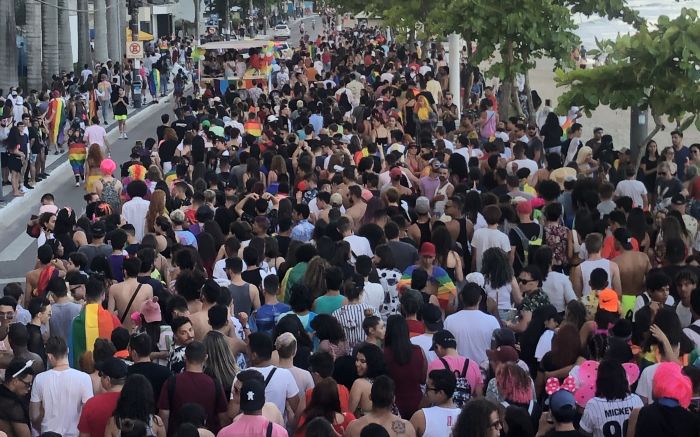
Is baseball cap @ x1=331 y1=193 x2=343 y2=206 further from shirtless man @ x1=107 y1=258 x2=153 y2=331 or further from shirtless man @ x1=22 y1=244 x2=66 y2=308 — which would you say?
shirtless man @ x1=107 y1=258 x2=153 y2=331

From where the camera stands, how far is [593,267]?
40.6 ft

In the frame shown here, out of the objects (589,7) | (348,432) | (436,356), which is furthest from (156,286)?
(589,7)

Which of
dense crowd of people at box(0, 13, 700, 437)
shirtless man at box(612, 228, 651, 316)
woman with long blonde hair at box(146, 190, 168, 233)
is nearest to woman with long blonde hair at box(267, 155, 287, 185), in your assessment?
dense crowd of people at box(0, 13, 700, 437)

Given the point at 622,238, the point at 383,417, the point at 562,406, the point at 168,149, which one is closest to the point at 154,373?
the point at 383,417

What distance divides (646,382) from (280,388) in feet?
8.10

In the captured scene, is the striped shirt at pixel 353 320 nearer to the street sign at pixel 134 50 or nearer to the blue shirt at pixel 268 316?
the blue shirt at pixel 268 316

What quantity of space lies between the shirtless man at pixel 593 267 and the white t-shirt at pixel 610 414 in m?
3.82

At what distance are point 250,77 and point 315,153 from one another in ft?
54.3

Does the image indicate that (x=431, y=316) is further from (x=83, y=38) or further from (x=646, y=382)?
(x=83, y=38)

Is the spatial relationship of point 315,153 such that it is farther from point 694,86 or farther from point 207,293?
point 207,293

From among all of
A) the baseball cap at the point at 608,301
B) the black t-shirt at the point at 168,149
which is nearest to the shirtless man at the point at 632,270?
the baseball cap at the point at 608,301

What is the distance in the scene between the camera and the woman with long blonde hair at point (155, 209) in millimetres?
15531

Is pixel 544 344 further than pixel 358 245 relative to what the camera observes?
No

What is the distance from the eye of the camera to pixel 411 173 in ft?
61.0
